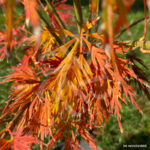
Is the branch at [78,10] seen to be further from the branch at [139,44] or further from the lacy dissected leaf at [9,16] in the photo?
the lacy dissected leaf at [9,16]

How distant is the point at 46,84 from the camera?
1.71 feet

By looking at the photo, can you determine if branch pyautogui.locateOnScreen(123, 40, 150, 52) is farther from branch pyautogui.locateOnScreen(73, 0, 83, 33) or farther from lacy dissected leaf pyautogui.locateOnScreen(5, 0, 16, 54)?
lacy dissected leaf pyautogui.locateOnScreen(5, 0, 16, 54)

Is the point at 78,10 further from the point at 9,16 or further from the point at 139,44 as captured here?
the point at 9,16

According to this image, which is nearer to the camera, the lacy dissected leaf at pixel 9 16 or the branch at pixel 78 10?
the lacy dissected leaf at pixel 9 16

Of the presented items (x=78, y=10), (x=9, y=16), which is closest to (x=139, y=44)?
(x=78, y=10)

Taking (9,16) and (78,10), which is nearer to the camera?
Answer: (9,16)

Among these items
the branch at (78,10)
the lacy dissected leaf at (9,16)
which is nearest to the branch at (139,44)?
the branch at (78,10)

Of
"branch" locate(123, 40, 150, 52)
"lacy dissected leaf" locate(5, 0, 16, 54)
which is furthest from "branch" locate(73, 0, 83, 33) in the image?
"lacy dissected leaf" locate(5, 0, 16, 54)

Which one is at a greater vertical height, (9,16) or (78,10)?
(78,10)

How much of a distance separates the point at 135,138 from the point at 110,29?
49.2 inches

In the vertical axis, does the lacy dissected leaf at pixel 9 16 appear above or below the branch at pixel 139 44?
below

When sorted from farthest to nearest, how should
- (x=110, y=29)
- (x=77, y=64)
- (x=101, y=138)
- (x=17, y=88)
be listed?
(x=101, y=138)
(x=17, y=88)
(x=77, y=64)
(x=110, y=29)

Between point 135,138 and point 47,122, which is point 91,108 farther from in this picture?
point 135,138

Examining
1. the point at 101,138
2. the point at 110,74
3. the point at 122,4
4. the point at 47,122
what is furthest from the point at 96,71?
the point at 101,138
